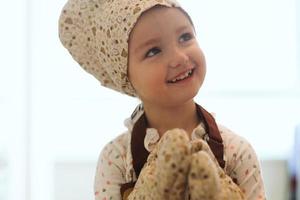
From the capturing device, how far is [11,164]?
65.7 inches

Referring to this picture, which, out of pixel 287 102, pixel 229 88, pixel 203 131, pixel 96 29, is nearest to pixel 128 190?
pixel 203 131

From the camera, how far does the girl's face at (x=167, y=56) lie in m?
0.65

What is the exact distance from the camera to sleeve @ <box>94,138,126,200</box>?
74 centimetres

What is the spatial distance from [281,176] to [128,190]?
1.31 m

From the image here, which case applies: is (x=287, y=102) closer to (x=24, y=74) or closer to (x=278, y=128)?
(x=278, y=128)

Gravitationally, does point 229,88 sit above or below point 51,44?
below

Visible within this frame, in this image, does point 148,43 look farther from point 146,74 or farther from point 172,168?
point 172,168

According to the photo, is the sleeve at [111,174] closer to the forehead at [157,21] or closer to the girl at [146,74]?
the girl at [146,74]

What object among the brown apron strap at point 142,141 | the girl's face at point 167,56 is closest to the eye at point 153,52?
the girl's face at point 167,56

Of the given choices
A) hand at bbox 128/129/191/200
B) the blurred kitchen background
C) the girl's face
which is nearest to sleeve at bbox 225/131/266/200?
the girl's face

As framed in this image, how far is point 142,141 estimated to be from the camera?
2.35 feet

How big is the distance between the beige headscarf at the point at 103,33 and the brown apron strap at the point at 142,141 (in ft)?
0.22

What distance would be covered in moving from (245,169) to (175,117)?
0.43ft

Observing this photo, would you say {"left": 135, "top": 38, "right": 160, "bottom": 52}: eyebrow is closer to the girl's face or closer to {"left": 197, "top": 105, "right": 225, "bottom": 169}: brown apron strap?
the girl's face
